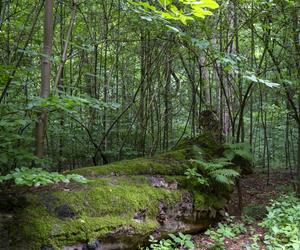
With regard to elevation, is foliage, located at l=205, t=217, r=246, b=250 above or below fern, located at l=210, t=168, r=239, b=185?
below

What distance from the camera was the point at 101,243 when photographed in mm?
3758

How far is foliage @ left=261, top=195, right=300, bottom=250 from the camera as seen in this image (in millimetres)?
4140

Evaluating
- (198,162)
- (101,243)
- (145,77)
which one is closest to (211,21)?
(145,77)

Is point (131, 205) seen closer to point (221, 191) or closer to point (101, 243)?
point (101, 243)

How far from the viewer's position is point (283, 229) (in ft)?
14.7

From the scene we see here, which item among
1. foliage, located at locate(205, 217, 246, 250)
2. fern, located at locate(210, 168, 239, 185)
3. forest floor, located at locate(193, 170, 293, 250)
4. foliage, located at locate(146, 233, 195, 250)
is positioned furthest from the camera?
fern, located at locate(210, 168, 239, 185)

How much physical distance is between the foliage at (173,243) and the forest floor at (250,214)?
9.8 inches

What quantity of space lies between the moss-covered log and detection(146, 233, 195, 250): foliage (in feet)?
0.42

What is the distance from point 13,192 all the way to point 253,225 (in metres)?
3.78

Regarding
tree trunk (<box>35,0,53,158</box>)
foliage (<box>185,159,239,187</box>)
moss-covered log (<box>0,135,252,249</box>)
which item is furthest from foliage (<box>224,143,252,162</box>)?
tree trunk (<box>35,0,53,158</box>)

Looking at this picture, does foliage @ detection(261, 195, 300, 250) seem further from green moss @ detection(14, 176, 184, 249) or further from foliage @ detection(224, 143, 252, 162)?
green moss @ detection(14, 176, 184, 249)

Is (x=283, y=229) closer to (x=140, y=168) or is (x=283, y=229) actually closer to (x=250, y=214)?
(x=250, y=214)

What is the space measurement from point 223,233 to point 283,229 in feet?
2.72

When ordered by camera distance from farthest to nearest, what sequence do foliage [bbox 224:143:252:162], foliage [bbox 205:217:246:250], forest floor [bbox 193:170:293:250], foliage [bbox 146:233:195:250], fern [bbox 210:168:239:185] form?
1. foliage [bbox 224:143:252:162]
2. fern [bbox 210:168:239:185]
3. forest floor [bbox 193:170:293:250]
4. foliage [bbox 205:217:246:250]
5. foliage [bbox 146:233:195:250]
